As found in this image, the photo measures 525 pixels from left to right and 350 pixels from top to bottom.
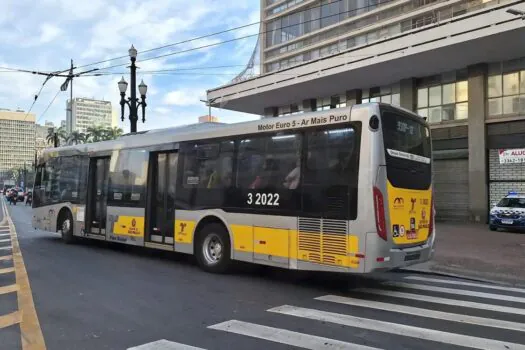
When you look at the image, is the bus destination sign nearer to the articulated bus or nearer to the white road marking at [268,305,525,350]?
the articulated bus

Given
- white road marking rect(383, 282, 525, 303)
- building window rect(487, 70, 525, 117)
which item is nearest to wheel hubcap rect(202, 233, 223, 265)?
white road marking rect(383, 282, 525, 303)

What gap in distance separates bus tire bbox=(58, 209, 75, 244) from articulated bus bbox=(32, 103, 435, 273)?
103 inches

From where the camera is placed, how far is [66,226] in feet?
51.2

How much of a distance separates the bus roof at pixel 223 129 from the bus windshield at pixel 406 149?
0.26 m

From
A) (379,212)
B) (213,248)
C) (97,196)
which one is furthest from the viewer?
(97,196)

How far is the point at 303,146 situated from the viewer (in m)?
8.98

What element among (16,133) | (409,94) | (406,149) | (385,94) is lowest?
(406,149)

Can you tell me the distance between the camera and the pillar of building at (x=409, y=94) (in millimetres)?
27922

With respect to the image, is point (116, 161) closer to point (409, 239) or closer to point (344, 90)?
point (409, 239)

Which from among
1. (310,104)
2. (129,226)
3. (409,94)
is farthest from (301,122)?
(310,104)

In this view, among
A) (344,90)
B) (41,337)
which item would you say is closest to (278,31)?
(344,90)

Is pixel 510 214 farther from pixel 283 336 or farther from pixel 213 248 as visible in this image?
pixel 283 336

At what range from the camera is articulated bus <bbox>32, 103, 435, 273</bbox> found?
26.5 feet

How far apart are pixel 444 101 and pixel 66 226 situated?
2024cm
